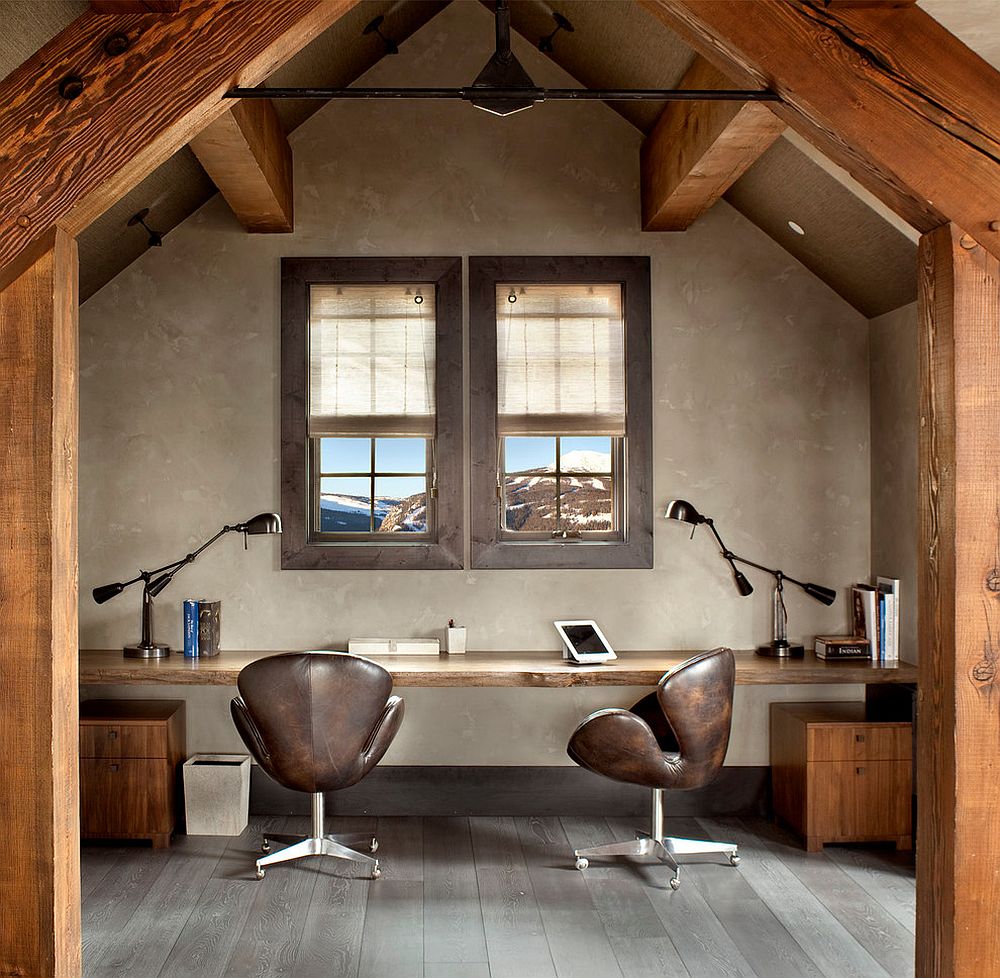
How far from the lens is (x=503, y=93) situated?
2723mm

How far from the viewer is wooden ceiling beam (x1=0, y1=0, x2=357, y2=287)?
7.03 feet

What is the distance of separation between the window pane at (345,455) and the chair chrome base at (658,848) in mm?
2147

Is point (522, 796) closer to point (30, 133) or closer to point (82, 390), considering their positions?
point (82, 390)

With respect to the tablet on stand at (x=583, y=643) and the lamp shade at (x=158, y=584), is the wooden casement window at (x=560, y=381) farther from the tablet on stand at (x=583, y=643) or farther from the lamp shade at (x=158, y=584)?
the lamp shade at (x=158, y=584)

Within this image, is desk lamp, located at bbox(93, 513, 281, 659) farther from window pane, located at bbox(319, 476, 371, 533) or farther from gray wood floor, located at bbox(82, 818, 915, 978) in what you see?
gray wood floor, located at bbox(82, 818, 915, 978)

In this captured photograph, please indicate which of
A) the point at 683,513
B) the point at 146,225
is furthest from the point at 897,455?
the point at 146,225

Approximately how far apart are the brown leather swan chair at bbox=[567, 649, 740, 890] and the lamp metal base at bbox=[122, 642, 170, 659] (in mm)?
2038

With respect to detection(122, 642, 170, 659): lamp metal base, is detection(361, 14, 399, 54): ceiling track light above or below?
above

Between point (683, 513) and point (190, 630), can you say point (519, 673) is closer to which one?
point (683, 513)

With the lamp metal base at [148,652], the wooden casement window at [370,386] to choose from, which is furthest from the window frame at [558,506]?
the lamp metal base at [148,652]

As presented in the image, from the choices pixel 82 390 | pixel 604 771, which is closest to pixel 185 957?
pixel 604 771

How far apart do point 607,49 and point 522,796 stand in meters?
3.50

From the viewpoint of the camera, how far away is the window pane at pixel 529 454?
5098 mm

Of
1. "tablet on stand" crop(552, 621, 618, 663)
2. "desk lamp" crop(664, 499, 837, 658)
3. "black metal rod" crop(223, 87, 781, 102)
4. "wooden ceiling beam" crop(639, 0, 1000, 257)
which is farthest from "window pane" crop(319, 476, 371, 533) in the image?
"wooden ceiling beam" crop(639, 0, 1000, 257)
